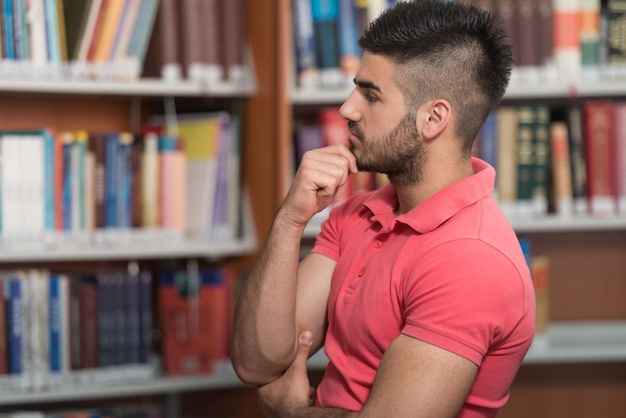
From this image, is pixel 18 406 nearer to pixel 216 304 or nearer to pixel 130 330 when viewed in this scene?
pixel 130 330

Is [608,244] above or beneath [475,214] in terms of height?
beneath

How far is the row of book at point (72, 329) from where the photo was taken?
259 cm

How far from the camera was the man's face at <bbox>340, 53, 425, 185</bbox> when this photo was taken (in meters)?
1.59

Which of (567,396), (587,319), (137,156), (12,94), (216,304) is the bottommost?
(567,396)

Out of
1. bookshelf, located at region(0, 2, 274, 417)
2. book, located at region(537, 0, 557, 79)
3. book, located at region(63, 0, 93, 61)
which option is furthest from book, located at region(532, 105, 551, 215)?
book, located at region(63, 0, 93, 61)

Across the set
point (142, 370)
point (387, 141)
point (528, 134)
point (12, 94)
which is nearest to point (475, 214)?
point (387, 141)

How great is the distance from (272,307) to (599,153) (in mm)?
1542

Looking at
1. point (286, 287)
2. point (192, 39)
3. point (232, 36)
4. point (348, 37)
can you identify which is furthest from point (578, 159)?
point (286, 287)

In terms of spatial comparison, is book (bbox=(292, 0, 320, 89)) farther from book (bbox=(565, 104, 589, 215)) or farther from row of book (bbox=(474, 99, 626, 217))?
book (bbox=(565, 104, 589, 215))

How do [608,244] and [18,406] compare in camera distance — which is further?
[608,244]

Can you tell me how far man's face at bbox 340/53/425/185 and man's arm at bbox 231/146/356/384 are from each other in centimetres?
5

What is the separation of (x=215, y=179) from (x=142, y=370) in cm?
62

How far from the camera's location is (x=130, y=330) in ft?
8.99

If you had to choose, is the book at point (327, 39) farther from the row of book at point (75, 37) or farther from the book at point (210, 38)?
the row of book at point (75, 37)
